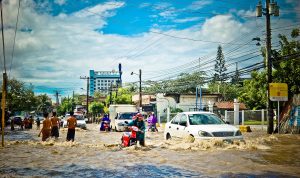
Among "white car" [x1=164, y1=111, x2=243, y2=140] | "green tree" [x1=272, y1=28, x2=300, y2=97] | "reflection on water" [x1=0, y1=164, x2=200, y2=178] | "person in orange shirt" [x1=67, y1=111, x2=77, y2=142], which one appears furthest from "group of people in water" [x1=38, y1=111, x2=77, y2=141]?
"green tree" [x1=272, y1=28, x2=300, y2=97]

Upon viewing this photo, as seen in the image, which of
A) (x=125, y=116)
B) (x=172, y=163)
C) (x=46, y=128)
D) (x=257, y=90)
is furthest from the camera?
(x=257, y=90)

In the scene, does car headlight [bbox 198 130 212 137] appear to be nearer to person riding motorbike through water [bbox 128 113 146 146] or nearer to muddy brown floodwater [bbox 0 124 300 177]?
muddy brown floodwater [bbox 0 124 300 177]

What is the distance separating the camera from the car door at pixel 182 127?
1345cm

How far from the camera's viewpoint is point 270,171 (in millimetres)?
8266

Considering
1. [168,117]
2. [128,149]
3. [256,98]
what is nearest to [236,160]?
[128,149]

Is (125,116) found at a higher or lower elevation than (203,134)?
higher

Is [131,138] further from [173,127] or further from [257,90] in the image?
[257,90]

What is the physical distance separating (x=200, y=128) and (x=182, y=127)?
4.04ft

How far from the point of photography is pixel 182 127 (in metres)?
13.8

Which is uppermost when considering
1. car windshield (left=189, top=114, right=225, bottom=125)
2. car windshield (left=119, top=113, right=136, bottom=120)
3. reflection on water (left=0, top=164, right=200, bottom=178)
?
car windshield (left=189, top=114, right=225, bottom=125)

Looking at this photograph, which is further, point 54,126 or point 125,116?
point 125,116

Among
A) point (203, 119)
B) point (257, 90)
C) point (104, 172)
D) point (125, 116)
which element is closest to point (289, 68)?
point (257, 90)

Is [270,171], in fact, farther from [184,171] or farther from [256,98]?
[256,98]

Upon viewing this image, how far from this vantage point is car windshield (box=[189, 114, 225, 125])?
45.1 feet
